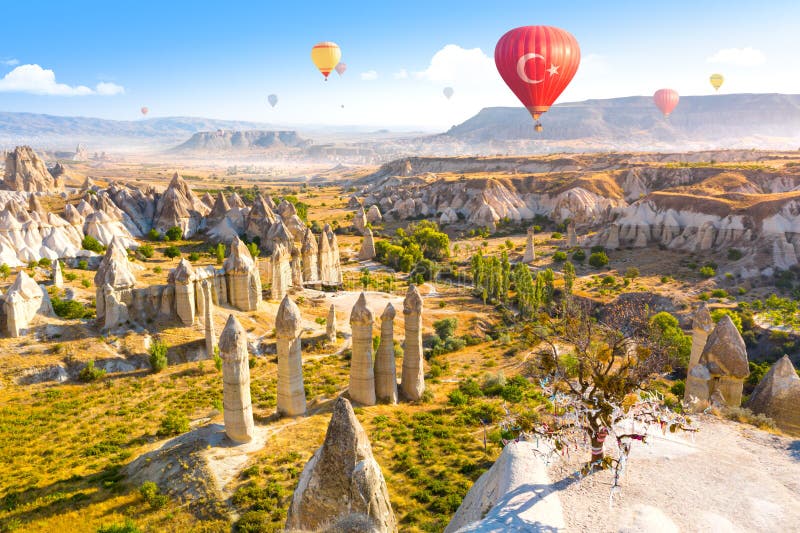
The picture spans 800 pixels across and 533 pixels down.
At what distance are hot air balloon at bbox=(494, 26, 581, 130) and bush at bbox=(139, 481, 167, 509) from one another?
48834mm

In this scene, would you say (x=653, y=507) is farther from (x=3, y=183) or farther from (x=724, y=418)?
(x=3, y=183)

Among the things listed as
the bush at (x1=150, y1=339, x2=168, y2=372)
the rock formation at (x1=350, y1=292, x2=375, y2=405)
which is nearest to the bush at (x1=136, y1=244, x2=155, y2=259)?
the bush at (x1=150, y1=339, x2=168, y2=372)

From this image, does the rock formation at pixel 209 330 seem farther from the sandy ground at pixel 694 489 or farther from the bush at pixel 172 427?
the sandy ground at pixel 694 489

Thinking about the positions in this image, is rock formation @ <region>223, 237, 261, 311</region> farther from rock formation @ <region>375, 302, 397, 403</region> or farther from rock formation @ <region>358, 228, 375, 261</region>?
rock formation @ <region>358, 228, 375, 261</region>

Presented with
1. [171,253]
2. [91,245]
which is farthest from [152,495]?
[91,245]

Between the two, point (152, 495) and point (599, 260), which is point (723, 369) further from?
point (599, 260)

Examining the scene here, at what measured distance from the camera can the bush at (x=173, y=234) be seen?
77.4 metres

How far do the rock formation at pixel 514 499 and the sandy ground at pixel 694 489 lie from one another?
0.48 meters

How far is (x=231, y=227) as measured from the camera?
79.2m

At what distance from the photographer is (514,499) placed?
15.4 m

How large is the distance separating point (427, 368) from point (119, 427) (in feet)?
71.1

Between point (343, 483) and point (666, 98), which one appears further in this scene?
point (666, 98)

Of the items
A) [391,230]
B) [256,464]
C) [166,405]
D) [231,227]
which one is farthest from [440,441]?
[391,230]

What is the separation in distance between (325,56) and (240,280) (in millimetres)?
69162
